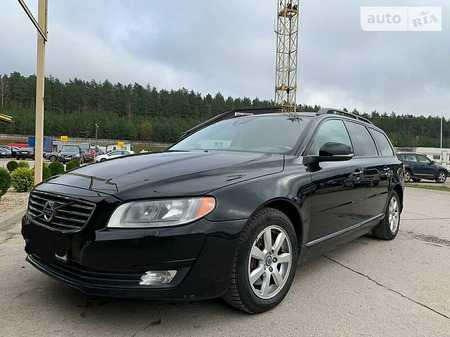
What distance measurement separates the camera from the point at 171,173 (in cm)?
251

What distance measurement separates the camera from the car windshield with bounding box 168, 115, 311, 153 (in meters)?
3.38

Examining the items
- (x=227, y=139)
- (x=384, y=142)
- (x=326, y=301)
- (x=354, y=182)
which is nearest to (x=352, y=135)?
(x=354, y=182)

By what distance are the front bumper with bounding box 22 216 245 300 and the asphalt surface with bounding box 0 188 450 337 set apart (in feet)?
1.10

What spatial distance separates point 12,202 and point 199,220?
6.54 meters

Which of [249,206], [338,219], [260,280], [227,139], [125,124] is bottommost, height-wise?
[260,280]

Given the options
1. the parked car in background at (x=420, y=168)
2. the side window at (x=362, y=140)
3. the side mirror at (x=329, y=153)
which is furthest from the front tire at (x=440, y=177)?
the side mirror at (x=329, y=153)

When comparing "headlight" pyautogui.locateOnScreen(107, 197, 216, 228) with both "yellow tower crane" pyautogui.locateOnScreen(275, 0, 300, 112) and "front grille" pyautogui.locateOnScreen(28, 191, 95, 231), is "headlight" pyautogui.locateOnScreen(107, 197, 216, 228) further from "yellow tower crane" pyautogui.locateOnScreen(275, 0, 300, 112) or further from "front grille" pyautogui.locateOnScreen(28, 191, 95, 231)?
"yellow tower crane" pyautogui.locateOnScreen(275, 0, 300, 112)

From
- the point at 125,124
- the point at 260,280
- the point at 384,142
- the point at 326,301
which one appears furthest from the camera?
the point at 125,124

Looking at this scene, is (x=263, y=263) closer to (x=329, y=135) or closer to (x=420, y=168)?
(x=329, y=135)

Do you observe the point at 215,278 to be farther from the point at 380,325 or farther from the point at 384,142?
the point at 384,142

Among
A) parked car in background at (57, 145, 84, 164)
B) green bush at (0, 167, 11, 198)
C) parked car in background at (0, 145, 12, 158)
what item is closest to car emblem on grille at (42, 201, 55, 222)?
green bush at (0, 167, 11, 198)

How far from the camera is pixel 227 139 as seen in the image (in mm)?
3707

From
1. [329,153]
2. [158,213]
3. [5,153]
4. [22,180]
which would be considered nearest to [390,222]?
[329,153]

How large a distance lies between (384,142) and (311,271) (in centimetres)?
254
